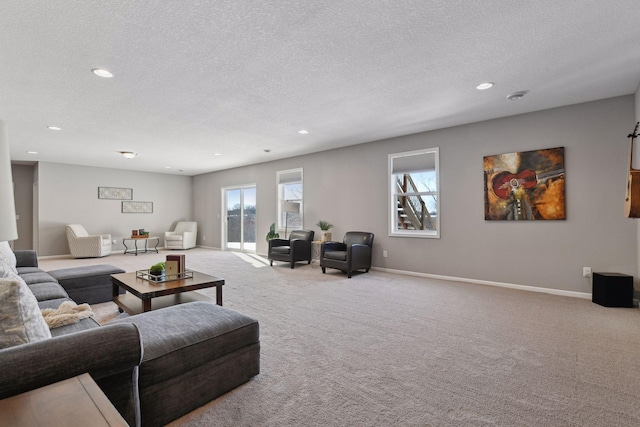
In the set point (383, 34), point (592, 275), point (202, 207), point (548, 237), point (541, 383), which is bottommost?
point (541, 383)

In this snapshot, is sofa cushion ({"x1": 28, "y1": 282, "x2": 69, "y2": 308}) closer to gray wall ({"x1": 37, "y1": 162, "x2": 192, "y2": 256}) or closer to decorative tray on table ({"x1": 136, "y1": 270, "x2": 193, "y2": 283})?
decorative tray on table ({"x1": 136, "y1": 270, "x2": 193, "y2": 283})

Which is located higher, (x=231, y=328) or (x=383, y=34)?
(x=383, y=34)

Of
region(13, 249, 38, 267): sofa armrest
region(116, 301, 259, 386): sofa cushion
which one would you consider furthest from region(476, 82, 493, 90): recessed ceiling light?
region(13, 249, 38, 267): sofa armrest

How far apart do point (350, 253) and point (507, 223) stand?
2391 millimetres

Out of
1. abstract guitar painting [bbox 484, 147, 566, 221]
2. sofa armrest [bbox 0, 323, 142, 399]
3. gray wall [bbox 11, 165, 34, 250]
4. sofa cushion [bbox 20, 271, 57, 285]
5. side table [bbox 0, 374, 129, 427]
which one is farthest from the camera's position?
gray wall [bbox 11, 165, 34, 250]

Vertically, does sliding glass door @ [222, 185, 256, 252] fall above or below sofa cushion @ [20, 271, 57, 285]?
above

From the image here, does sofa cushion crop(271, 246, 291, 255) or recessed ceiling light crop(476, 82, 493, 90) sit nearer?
recessed ceiling light crop(476, 82, 493, 90)

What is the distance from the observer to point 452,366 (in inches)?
86.3

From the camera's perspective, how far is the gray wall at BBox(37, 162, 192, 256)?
8086mm

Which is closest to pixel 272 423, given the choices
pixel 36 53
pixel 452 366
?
pixel 452 366

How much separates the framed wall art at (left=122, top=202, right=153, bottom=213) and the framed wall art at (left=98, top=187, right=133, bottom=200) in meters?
0.21

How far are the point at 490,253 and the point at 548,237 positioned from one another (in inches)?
29.6

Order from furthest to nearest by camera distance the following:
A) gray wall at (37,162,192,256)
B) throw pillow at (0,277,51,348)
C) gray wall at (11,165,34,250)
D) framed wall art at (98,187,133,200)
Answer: framed wall art at (98,187,133,200), gray wall at (11,165,34,250), gray wall at (37,162,192,256), throw pillow at (0,277,51,348)

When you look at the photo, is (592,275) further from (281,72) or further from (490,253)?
(281,72)
